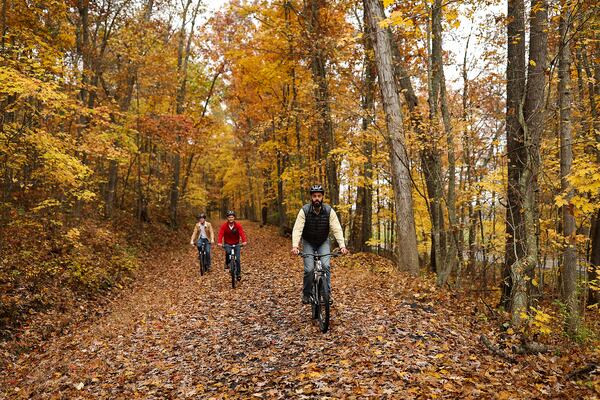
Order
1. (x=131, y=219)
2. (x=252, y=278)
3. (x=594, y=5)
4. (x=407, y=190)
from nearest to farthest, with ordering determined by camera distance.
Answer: (x=594, y=5)
(x=407, y=190)
(x=252, y=278)
(x=131, y=219)

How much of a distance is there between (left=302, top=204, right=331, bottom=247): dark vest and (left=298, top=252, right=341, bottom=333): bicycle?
0.36 m

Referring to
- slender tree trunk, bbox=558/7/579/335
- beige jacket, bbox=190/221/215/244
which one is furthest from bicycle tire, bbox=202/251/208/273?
slender tree trunk, bbox=558/7/579/335

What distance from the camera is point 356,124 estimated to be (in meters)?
18.7

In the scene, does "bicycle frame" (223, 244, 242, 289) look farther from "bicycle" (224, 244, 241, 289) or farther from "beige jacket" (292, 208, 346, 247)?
"beige jacket" (292, 208, 346, 247)

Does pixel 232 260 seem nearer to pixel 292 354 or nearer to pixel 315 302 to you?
pixel 315 302

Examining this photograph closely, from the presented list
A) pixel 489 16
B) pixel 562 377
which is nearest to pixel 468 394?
pixel 562 377

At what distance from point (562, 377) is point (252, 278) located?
984 centimetres

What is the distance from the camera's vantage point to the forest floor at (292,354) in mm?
5234

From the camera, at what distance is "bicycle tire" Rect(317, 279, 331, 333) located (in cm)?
714

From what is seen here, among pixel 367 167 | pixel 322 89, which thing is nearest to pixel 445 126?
pixel 367 167

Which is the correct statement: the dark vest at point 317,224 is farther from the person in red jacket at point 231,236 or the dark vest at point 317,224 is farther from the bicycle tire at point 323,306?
the person in red jacket at point 231,236

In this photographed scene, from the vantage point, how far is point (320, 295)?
7.49 metres

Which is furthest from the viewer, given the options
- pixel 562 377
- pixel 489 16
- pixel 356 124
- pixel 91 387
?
pixel 356 124

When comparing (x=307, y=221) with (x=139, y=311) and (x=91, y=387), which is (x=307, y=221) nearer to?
(x=91, y=387)
